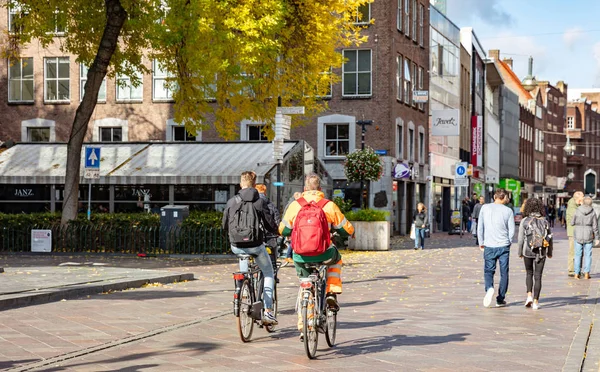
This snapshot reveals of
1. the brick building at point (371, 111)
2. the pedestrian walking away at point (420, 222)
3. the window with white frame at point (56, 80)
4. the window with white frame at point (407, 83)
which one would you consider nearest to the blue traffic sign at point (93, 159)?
the pedestrian walking away at point (420, 222)

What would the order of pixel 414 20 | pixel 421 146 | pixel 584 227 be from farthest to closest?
pixel 421 146
pixel 414 20
pixel 584 227

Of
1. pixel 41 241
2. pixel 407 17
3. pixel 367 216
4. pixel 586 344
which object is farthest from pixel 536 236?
pixel 407 17

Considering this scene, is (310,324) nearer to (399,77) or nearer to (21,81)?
(399,77)

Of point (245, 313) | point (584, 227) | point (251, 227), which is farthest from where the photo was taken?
point (584, 227)

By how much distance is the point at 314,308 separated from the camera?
9.38 meters

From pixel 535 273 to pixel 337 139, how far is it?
28.7 m

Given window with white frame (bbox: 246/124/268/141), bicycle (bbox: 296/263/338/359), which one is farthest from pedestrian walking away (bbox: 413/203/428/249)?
bicycle (bbox: 296/263/338/359)

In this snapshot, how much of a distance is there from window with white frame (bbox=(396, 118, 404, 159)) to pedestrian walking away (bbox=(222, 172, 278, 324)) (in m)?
33.8

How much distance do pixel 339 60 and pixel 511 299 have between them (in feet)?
53.0

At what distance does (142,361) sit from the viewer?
9227 mm

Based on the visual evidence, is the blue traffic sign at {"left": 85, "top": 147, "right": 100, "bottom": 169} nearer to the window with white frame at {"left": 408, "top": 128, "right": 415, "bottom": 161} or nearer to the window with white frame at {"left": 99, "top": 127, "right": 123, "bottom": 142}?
the window with white frame at {"left": 99, "top": 127, "right": 123, "bottom": 142}

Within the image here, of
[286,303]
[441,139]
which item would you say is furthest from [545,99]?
[286,303]

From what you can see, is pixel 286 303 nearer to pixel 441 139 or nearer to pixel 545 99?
pixel 441 139

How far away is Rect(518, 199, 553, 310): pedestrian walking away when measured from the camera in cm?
1463
